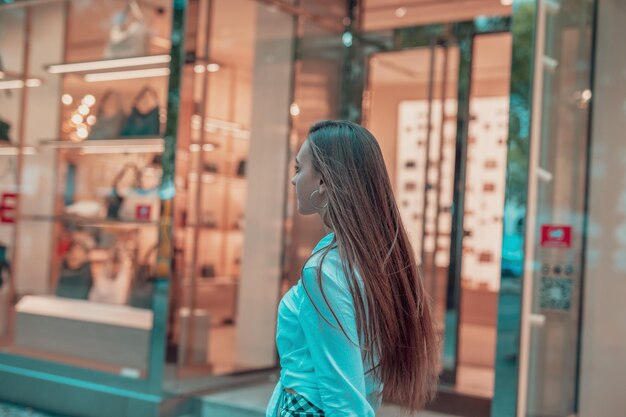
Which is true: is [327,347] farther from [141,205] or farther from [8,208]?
[8,208]

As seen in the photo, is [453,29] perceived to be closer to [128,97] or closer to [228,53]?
[228,53]

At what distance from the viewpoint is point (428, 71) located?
6.89 metres

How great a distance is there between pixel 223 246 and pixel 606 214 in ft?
8.59

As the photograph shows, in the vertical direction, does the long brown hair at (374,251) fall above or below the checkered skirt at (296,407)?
above

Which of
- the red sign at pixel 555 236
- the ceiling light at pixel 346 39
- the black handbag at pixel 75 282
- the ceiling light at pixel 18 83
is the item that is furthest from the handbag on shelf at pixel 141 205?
the red sign at pixel 555 236

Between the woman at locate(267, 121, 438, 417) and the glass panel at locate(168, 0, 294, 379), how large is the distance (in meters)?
3.87

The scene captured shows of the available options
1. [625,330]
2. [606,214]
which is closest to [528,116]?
[606,214]

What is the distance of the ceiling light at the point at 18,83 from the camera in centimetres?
661

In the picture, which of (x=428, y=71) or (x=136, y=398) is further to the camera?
(x=428, y=71)

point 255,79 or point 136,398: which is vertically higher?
point 255,79

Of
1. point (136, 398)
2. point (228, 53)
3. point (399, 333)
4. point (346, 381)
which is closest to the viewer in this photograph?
point (346, 381)

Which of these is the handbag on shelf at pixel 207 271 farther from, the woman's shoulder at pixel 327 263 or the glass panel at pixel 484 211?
the woman's shoulder at pixel 327 263

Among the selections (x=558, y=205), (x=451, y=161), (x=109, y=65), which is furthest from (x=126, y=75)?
(x=558, y=205)

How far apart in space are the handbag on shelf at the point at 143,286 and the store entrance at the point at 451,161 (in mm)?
1986
